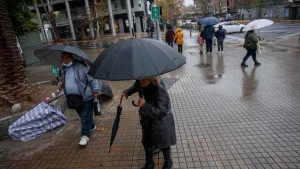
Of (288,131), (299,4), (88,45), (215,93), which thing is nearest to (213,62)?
(215,93)

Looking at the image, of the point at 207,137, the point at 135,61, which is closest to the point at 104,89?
the point at 207,137

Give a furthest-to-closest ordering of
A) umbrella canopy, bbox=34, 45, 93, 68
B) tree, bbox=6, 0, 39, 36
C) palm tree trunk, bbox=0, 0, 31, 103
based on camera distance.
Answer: tree, bbox=6, 0, 39, 36
palm tree trunk, bbox=0, 0, 31, 103
umbrella canopy, bbox=34, 45, 93, 68

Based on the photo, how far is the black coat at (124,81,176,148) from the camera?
95.4 inches

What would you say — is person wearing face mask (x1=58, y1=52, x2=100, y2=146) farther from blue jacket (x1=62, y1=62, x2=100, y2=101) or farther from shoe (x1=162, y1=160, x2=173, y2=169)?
shoe (x1=162, y1=160, x2=173, y2=169)

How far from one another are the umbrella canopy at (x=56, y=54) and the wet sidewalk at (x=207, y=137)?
1551 mm

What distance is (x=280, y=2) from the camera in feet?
139

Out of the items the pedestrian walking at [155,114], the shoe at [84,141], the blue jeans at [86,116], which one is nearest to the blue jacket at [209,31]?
the blue jeans at [86,116]

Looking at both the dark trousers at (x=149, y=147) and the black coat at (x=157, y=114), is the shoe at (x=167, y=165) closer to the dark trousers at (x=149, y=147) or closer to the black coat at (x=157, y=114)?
the dark trousers at (x=149, y=147)

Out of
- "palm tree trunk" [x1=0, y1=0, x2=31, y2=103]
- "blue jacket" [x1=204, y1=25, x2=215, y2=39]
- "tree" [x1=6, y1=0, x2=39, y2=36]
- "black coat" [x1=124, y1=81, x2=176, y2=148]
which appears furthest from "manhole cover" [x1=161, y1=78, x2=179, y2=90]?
"tree" [x1=6, y1=0, x2=39, y2=36]

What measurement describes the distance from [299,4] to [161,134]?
39.3 metres

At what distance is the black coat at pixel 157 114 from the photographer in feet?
7.95

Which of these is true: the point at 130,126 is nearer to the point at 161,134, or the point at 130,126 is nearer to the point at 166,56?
the point at 161,134

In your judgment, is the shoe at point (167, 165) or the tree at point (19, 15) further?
the tree at point (19, 15)

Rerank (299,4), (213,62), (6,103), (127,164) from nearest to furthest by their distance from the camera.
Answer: (127,164) < (6,103) < (213,62) < (299,4)
